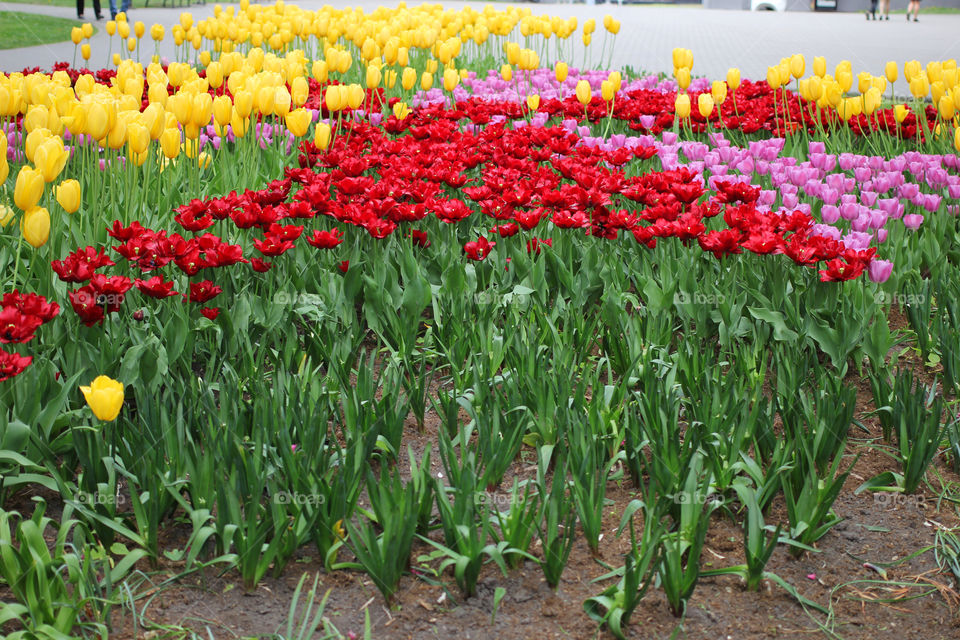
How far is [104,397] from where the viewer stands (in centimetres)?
217

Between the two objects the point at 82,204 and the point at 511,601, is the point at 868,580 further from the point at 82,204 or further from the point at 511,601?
the point at 82,204

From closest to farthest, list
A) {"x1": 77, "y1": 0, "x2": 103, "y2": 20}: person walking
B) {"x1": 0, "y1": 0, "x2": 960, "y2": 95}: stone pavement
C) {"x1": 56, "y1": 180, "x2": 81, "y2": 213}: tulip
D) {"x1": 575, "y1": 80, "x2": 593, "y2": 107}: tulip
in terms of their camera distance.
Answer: {"x1": 56, "y1": 180, "x2": 81, "y2": 213}: tulip < {"x1": 575, "y1": 80, "x2": 593, "y2": 107}: tulip < {"x1": 0, "y1": 0, "x2": 960, "y2": 95}: stone pavement < {"x1": 77, "y1": 0, "x2": 103, "y2": 20}: person walking

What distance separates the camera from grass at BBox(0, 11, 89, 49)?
13108 millimetres

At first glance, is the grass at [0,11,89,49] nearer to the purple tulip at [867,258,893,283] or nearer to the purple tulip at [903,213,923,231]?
the purple tulip at [903,213,923,231]

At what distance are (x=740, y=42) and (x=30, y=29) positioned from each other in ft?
35.8

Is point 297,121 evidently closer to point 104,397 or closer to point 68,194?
point 68,194

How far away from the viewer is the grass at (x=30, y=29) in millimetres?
13108

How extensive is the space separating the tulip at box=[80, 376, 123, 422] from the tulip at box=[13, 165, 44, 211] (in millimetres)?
889

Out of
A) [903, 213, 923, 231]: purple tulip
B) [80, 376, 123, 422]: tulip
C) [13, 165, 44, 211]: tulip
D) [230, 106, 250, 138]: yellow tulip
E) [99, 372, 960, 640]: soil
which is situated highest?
[230, 106, 250, 138]: yellow tulip

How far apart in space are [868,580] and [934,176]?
287cm

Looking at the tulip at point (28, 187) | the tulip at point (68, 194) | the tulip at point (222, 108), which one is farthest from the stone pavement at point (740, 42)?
the tulip at point (28, 187)

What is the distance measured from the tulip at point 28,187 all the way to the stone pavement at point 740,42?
25.7 feet

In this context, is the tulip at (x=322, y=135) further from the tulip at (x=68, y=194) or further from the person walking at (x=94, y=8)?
the person walking at (x=94, y=8)

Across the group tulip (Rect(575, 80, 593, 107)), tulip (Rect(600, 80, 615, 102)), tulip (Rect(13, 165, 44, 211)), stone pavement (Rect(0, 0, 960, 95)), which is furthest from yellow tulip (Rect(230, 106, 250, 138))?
stone pavement (Rect(0, 0, 960, 95))
